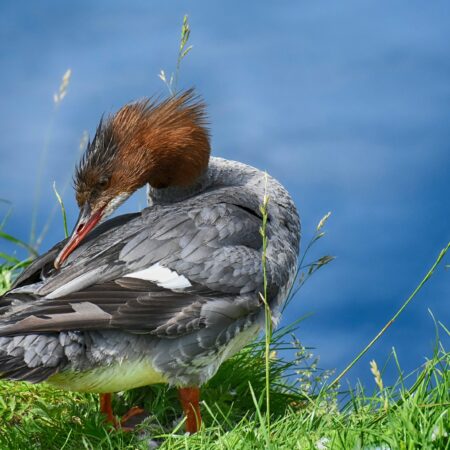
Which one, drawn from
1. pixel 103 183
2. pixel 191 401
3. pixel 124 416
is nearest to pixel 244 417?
pixel 191 401

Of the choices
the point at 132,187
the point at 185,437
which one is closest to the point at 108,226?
the point at 132,187

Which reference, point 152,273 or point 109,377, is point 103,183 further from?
point 109,377

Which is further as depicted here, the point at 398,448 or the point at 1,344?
the point at 1,344

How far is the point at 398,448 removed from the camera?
3590 mm

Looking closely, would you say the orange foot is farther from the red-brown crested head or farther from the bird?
the red-brown crested head

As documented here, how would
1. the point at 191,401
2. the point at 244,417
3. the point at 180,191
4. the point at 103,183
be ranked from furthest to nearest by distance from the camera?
the point at 180,191, the point at 103,183, the point at 191,401, the point at 244,417

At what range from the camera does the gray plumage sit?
445 centimetres

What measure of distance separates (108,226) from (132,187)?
0.28 metres

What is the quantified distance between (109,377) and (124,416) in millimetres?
764

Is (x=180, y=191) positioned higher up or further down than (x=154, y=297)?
higher up

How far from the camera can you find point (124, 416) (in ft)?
17.6

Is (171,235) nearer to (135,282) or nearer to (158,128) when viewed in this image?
(135,282)

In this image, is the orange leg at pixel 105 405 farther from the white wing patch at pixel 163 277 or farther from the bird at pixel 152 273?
the white wing patch at pixel 163 277

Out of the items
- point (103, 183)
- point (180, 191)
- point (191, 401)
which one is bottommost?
point (191, 401)
